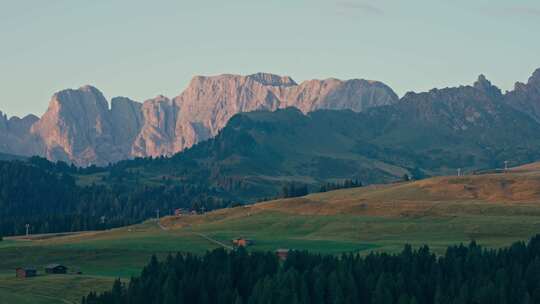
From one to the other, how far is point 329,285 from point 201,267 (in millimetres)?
→ 28595

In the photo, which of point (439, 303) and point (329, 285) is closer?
point (439, 303)

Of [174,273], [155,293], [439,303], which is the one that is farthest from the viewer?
[174,273]

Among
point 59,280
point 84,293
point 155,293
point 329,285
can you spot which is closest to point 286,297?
point 329,285

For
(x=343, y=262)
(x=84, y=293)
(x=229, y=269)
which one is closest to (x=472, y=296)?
(x=343, y=262)

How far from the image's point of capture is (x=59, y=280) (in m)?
195

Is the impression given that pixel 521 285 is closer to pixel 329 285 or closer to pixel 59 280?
pixel 329 285

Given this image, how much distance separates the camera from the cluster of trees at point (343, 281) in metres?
168

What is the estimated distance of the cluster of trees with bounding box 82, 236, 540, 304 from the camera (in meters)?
168

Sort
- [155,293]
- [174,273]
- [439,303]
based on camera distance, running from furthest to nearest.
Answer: [174,273]
[155,293]
[439,303]

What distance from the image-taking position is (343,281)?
575 feet

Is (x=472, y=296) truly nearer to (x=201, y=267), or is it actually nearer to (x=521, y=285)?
(x=521, y=285)

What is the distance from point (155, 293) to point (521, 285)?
5836cm

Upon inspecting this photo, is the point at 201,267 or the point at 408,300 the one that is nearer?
the point at 408,300

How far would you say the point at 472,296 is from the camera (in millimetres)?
165500
